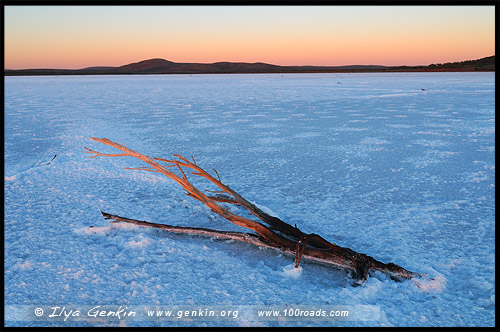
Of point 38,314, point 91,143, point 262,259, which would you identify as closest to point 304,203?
point 262,259

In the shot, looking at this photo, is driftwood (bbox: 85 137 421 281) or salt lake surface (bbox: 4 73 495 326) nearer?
salt lake surface (bbox: 4 73 495 326)

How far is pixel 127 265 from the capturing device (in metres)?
2.32

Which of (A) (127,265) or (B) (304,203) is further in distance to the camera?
(B) (304,203)

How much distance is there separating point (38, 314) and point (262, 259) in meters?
1.22

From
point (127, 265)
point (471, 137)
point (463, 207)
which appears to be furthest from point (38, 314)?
point (471, 137)

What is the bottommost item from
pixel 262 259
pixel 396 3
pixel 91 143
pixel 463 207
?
pixel 262 259

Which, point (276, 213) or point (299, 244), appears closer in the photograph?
A: point (299, 244)

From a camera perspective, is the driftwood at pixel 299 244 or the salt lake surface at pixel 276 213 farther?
the driftwood at pixel 299 244

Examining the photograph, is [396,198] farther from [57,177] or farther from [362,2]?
[57,177]

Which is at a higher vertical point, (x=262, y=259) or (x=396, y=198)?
(x=396, y=198)

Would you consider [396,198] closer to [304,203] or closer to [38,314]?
[304,203]

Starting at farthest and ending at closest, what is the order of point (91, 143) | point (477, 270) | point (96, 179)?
point (91, 143) → point (96, 179) → point (477, 270)
